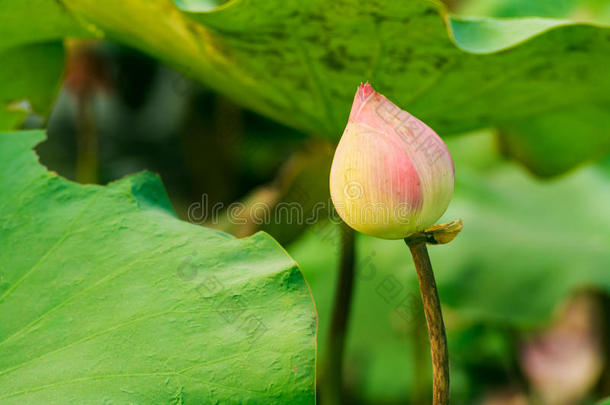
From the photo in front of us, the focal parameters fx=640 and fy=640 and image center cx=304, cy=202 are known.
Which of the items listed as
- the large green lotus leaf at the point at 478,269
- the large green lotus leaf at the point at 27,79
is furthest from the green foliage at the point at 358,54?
the large green lotus leaf at the point at 478,269

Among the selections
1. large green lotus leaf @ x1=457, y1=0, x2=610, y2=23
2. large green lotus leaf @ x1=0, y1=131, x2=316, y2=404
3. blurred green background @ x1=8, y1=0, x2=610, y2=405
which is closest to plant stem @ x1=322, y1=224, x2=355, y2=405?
blurred green background @ x1=8, y1=0, x2=610, y2=405

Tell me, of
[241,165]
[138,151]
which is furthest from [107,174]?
[241,165]

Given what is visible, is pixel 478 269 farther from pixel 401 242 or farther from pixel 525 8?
pixel 525 8

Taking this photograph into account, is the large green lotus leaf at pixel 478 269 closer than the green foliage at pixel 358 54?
No

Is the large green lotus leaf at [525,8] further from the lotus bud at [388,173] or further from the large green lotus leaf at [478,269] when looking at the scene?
the lotus bud at [388,173]

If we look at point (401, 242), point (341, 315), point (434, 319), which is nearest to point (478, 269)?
point (401, 242)

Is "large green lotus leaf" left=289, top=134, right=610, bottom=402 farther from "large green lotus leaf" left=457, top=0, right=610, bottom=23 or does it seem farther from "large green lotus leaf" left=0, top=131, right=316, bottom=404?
"large green lotus leaf" left=0, top=131, right=316, bottom=404
